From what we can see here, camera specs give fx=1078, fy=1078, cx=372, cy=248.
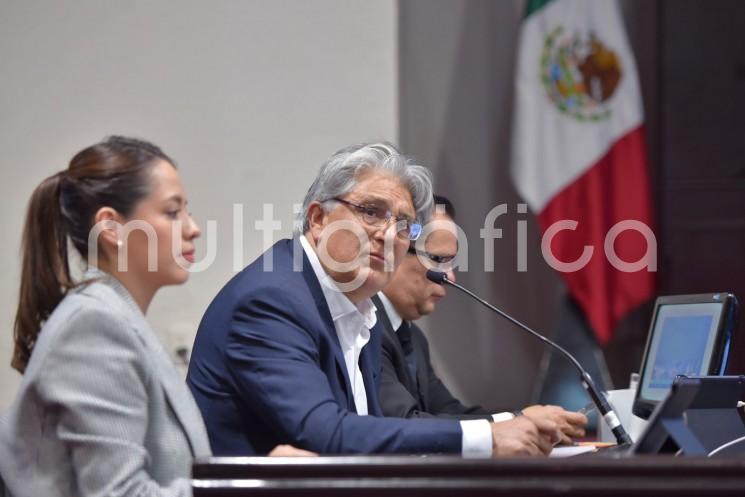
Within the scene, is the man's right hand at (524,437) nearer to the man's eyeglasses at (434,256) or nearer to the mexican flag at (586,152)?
the man's eyeglasses at (434,256)

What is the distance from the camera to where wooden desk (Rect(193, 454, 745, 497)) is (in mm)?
1071

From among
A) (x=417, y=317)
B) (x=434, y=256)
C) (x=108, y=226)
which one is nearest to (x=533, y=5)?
(x=434, y=256)

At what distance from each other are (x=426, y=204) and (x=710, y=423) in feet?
2.83

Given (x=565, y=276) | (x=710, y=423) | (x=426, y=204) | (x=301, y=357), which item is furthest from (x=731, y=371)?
(x=301, y=357)

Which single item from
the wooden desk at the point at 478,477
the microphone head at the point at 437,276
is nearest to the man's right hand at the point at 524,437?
the microphone head at the point at 437,276

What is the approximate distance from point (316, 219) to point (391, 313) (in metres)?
0.91

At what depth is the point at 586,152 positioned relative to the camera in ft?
14.0

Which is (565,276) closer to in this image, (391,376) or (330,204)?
(391,376)

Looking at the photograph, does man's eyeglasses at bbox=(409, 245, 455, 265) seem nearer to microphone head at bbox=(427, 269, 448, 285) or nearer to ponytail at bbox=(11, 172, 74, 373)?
microphone head at bbox=(427, 269, 448, 285)

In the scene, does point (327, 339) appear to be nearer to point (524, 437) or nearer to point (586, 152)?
point (524, 437)

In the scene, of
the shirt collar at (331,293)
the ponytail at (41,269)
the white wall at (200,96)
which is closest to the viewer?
the ponytail at (41,269)

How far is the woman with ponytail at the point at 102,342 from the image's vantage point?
4.75ft

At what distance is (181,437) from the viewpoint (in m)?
1.54

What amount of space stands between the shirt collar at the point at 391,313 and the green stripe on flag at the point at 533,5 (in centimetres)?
164
